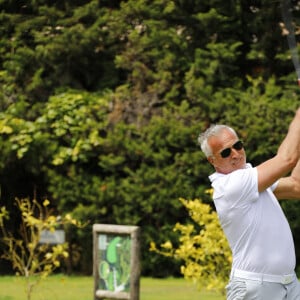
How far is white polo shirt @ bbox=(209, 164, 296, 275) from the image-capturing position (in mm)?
5188

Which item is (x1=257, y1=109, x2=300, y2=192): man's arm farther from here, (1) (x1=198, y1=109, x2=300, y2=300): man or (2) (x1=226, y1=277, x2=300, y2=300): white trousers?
(2) (x1=226, y1=277, x2=300, y2=300): white trousers

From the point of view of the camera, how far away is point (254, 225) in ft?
17.1

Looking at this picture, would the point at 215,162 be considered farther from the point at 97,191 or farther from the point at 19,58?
the point at 19,58

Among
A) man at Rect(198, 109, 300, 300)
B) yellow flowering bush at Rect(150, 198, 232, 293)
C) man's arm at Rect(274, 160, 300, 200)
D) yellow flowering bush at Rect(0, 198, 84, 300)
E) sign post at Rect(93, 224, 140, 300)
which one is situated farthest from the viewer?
yellow flowering bush at Rect(0, 198, 84, 300)

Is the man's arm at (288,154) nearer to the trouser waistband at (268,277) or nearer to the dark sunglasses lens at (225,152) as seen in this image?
the dark sunglasses lens at (225,152)

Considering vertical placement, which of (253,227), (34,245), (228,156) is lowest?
(34,245)

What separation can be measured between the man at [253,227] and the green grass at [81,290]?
542 centimetres

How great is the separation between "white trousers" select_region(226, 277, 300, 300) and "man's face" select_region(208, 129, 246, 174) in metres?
0.56

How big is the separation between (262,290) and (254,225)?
0.32 metres

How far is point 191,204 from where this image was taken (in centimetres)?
904

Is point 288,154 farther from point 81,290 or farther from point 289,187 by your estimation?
point 81,290

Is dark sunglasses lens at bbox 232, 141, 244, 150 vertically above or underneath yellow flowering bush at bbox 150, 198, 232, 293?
above

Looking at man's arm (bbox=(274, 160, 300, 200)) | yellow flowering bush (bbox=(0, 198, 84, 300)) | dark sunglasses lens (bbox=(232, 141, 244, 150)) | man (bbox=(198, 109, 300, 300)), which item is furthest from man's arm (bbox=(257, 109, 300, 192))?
yellow flowering bush (bbox=(0, 198, 84, 300))

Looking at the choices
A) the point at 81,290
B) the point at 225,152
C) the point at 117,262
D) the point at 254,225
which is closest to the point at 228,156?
the point at 225,152
